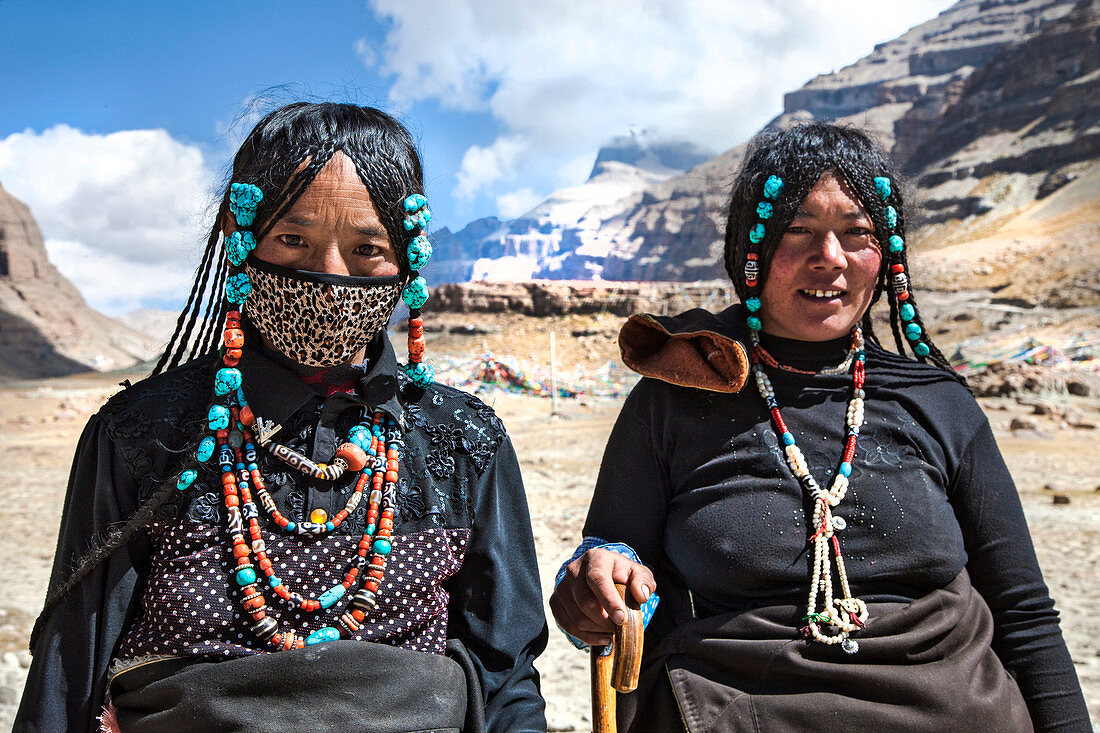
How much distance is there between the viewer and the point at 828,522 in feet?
5.79

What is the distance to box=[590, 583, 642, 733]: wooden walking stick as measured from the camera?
1.60 m

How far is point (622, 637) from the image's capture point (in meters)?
1.60

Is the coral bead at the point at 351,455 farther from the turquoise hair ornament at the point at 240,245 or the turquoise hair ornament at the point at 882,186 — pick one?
the turquoise hair ornament at the point at 882,186

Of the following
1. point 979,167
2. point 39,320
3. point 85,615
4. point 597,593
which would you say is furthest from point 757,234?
point 39,320

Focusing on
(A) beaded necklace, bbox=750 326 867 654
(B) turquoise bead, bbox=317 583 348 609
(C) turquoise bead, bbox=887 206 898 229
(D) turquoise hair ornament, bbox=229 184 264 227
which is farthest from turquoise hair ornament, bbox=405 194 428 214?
(C) turquoise bead, bbox=887 206 898 229

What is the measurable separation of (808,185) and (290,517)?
144cm

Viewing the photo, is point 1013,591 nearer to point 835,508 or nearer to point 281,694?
point 835,508

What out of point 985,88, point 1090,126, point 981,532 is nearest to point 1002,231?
point 1090,126

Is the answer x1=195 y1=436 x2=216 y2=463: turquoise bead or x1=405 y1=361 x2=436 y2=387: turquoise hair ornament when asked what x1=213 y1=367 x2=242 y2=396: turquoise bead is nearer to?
x1=195 y1=436 x2=216 y2=463: turquoise bead

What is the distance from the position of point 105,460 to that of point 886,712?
5.54 ft

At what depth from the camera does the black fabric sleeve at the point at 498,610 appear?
1.64 m

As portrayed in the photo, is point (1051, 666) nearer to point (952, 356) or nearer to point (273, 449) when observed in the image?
point (273, 449)

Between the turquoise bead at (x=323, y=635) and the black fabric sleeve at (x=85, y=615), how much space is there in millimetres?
363

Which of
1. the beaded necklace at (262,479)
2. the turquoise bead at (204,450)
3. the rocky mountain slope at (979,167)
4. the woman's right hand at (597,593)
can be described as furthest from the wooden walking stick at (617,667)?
the rocky mountain slope at (979,167)
